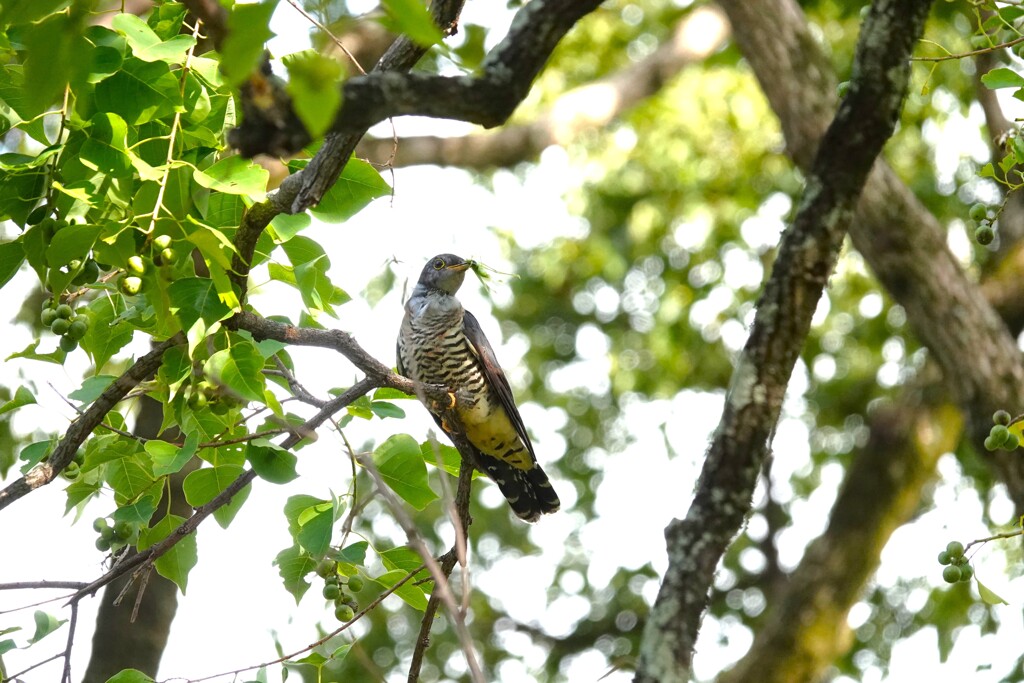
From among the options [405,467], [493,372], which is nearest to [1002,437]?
[405,467]

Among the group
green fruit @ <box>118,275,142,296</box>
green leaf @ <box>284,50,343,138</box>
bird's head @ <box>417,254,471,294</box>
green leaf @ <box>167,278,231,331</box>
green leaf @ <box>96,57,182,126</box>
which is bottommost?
green leaf @ <box>284,50,343,138</box>

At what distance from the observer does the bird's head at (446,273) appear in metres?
5.00

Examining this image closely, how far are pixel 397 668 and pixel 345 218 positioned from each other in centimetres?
665

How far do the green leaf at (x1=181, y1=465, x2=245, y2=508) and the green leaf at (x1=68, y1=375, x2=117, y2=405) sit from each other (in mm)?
324

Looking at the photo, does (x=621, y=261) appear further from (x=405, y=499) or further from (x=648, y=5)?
(x=405, y=499)

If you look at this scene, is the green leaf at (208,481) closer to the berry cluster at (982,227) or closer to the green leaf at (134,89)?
the green leaf at (134,89)

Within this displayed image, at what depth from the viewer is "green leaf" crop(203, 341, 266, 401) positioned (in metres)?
2.33

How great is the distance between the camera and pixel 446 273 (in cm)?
505

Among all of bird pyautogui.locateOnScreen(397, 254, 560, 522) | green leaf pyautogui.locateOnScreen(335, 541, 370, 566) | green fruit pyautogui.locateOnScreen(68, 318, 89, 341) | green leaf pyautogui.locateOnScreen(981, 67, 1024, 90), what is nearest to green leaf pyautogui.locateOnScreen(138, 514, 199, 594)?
green leaf pyautogui.locateOnScreen(335, 541, 370, 566)

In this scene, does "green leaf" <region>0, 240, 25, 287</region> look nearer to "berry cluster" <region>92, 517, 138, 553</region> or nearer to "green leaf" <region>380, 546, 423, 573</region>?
"berry cluster" <region>92, 517, 138, 553</region>

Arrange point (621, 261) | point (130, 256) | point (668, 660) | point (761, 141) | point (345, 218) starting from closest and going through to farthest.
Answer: point (668, 660), point (130, 256), point (345, 218), point (621, 261), point (761, 141)

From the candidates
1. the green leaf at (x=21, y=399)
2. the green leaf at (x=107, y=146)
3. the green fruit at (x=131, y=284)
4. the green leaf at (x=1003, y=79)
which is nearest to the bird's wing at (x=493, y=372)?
the green leaf at (x=21, y=399)

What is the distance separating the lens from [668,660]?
1923 millimetres

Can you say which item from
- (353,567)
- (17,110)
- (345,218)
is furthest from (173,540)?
(17,110)
